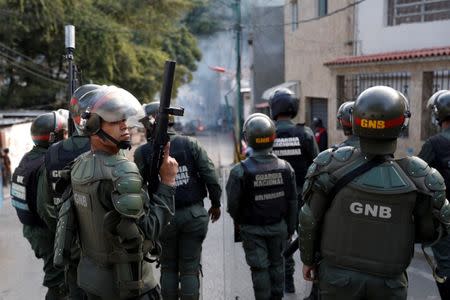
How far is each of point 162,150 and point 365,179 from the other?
1.10 m

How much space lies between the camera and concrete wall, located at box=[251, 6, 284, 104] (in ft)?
88.2

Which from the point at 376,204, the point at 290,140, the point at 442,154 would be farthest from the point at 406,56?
the point at 376,204

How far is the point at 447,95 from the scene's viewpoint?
4.16m

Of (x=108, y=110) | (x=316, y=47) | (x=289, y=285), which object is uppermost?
(x=316, y=47)

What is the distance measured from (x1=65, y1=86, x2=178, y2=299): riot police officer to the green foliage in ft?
53.4

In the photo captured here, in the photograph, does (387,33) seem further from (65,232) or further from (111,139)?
(65,232)

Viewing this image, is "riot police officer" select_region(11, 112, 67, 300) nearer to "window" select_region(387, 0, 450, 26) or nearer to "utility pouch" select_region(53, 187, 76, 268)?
"utility pouch" select_region(53, 187, 76, 268)

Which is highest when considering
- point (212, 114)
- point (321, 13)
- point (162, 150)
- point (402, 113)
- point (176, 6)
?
point (176, 6)

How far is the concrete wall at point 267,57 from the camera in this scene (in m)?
26.9

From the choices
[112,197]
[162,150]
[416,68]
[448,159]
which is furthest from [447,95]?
[416,68]

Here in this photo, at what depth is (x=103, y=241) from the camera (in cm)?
266

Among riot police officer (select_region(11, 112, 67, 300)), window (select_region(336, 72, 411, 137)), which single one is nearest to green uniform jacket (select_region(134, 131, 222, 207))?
riot police officer (select_region(11, 112, 67, 300))

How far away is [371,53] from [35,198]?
10.2 m

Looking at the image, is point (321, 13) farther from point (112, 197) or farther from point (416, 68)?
point (112, 197)
